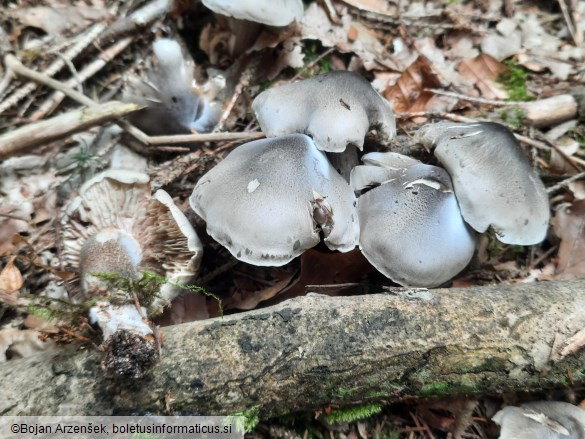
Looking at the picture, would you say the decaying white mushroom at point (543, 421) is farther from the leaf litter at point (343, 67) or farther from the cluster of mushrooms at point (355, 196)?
the cluster of mushrooms at point (355, 196)

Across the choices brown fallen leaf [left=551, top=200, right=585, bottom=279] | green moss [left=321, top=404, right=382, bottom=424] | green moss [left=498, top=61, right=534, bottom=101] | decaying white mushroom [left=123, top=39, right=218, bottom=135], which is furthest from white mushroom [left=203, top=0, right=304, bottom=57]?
green moss [left=321, top=404, right=382, bottom=424]

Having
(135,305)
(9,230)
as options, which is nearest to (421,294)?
(135,305)

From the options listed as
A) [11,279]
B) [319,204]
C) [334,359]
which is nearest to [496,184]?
[319,204]

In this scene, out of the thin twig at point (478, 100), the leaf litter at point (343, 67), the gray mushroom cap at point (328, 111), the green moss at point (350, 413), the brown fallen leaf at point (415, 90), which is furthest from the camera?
the brown fallen leaf at point (415, 90)

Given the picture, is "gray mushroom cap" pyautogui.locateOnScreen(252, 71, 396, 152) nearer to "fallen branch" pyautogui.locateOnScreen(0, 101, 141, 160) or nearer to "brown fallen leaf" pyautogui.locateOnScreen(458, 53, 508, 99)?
"fallen branch" pyautogui.locateOnScreen(0, 101, 141, 160)

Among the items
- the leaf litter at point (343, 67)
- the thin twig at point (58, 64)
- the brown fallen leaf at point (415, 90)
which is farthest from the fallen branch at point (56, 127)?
the brown fallen leaf at point (415, 90)

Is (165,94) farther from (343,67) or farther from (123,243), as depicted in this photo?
(343,67)

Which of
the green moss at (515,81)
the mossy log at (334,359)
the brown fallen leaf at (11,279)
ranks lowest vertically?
the brown fallen leaf at (11,279)
